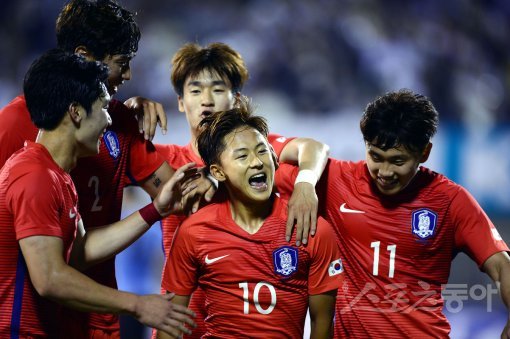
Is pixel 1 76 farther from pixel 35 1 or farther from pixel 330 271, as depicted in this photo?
pixel 330 271

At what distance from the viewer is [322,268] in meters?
3.09

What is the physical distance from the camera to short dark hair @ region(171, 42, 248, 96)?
4078 millimetres

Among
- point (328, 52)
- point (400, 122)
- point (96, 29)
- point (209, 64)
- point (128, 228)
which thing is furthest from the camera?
point (328, 52)

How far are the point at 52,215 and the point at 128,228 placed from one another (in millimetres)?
562

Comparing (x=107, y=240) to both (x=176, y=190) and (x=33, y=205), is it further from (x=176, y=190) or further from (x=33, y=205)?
(x=33, y=205)

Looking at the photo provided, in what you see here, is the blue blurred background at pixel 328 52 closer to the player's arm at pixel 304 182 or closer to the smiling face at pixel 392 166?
the player's arm at pixel 304 182

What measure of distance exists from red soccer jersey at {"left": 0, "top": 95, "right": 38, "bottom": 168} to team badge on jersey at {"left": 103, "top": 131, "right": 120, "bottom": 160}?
36 cm

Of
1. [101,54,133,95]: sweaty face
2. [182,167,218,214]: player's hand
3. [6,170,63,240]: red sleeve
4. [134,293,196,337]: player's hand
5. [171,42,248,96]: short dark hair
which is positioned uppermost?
[171,42,248,96]: short dark hair

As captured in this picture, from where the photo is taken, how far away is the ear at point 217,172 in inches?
128

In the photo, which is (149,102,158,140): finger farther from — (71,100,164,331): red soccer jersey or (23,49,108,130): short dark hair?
(23,49,108,130): short dark hair

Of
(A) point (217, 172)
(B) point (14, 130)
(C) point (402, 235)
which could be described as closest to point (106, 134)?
(B) point (14, 130)

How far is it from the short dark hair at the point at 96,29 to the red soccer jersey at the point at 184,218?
66cm

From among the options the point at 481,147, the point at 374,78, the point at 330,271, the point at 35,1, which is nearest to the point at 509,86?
the point at 481,147

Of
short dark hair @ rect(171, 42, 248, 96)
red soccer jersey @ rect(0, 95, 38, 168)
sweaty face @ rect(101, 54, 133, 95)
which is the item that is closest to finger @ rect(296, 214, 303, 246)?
sweaty face @ rect(101, 54, 133, 95)
